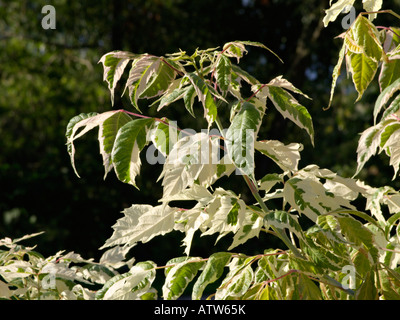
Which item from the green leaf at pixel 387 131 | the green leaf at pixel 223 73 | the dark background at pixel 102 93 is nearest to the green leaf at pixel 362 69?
the green leaf at pixel 387 131

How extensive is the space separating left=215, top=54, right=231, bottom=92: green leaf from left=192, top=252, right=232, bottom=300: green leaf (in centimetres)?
28

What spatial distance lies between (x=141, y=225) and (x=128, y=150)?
15cm

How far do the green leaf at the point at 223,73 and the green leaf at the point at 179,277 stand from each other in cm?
31

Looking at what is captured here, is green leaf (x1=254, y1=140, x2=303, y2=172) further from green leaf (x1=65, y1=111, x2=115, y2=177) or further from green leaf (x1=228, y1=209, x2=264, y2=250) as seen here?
green leaf (x1=65, y1=111, x2=115, y2=177)

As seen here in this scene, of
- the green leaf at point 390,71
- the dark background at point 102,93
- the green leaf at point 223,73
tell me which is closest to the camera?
the green leaf at point 223,73

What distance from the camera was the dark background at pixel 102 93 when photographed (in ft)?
17.9

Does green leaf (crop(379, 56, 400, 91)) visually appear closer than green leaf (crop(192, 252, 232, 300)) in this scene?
No

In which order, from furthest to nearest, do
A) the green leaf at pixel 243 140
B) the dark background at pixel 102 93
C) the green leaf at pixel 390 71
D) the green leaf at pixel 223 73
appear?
the dark background at pixel 102 93
the green leaf at pixel 390 71
the green leaf at pixel 223 73
the green leaf at pixel 243 140

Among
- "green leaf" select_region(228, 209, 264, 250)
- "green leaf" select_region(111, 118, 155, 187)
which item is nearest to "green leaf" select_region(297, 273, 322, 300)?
"green leaf" select_region(228, 209, 264, 250)

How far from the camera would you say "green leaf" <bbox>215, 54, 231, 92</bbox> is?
879 mm

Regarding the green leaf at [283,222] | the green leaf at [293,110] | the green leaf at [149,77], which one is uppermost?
the green leaf at [149,77]

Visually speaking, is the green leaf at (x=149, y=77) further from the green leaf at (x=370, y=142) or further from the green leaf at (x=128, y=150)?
the green leaf at (x=370, y=142)

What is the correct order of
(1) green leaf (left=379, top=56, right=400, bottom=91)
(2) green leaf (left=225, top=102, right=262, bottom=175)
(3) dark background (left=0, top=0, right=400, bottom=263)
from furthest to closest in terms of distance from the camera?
(3) dark background (left=0, top=0, right=400, bottom=263) → (1) green leaf (left=379, top=56, right=400, bottom=91) → (2) green leaf (left=225, top=102, right=262, bottom=175)

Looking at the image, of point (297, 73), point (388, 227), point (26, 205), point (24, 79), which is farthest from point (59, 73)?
Answer: point (388, 227)
